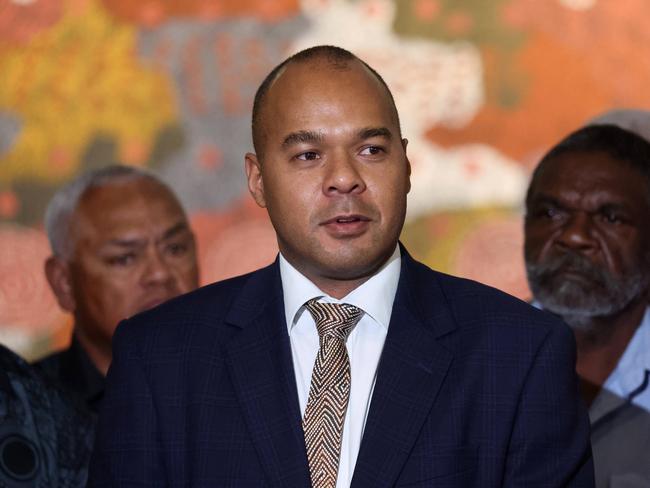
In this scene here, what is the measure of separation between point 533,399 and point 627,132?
5.07 feet

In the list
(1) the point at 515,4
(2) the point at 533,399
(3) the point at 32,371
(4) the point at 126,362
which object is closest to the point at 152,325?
(4) the point at 126,362

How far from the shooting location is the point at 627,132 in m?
3.31

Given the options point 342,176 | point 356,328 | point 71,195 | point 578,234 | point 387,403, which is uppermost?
point 71,195

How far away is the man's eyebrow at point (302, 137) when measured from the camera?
1.99m

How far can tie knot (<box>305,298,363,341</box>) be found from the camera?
2.02 meters

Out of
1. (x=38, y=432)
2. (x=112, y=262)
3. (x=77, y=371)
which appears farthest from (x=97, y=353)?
(x=38, y=432)

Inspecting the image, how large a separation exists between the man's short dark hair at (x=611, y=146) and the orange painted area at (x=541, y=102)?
554 mm

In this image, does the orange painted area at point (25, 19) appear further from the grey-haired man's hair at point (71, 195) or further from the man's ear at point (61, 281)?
the man's ear at point (61, 281)

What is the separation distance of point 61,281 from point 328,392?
1867 millimetres

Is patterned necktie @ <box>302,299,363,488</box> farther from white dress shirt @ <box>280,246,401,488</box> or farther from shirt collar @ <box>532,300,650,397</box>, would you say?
shirt collar @ <box>532,300,650,397</box>

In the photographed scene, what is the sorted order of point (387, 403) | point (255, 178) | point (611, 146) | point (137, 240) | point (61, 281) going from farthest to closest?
point (61, 281), point (137, 240), point (611, 146), point (255, 178), point (387, 403)

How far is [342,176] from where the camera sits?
1.96m

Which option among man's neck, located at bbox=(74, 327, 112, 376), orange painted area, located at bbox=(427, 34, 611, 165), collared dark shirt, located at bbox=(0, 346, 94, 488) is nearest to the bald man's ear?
collared dark shirt, located at bbox=(0, 346, 94, 488)

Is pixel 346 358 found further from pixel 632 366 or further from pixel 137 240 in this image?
pixel 137 240
